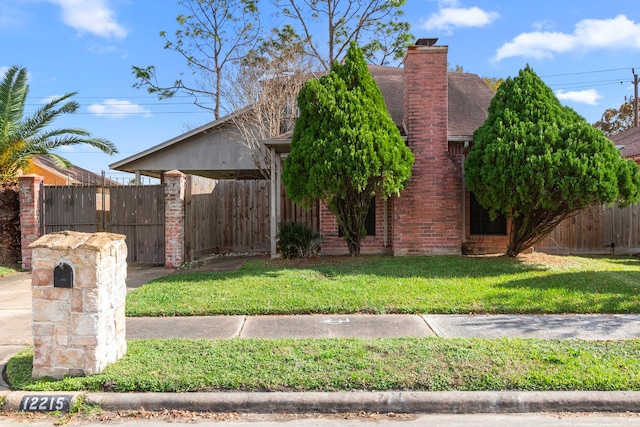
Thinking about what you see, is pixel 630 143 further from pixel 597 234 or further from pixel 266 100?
pixel 266 100

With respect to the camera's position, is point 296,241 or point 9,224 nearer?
point 296,241

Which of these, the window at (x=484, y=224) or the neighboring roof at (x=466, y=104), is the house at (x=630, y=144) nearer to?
the neighboring roof at (x=466, y=104)

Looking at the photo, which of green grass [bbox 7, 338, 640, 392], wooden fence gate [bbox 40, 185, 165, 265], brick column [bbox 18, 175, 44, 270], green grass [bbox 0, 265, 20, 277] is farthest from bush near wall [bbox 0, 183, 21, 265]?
green grass [bbox 7, 338, 640, 392]

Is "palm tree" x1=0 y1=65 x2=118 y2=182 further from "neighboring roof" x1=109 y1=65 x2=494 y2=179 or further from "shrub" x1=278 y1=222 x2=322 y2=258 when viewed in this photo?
"shrub" x1=278 y1=222 x2=322 y2=258

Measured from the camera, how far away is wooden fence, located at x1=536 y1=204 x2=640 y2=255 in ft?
40.1

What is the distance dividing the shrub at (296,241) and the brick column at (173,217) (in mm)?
2420

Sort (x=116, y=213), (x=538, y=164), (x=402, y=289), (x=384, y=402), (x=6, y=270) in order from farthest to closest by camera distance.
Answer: (x=116, y=213) < (x=6, y=270) < (x=538, y=164) < (x=402, y=289) < (x=384, y=402)

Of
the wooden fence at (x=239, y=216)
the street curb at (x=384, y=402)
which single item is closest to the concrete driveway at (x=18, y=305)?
the street curb at (x=384, y=402)

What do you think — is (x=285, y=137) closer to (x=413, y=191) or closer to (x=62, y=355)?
(x=413, y=191)

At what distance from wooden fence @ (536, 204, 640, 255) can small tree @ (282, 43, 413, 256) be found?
5.62 metres

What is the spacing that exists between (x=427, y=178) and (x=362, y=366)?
7.23 meters

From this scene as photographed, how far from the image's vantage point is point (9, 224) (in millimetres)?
10992

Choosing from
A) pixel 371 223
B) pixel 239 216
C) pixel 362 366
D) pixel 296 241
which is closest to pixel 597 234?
pixel 371 223

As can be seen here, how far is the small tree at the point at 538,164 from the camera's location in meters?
8.26
